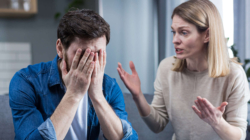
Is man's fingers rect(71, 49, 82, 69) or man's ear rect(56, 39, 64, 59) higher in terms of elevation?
man's ear rect(56, 39, 64, 59)

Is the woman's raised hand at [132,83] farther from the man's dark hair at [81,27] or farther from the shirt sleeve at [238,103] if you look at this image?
the shirt sleeve at [238,103]

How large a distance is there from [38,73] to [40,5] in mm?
2060

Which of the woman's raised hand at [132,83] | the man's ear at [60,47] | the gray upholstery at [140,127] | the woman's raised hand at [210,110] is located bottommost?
the gray upholstery at [140,127]

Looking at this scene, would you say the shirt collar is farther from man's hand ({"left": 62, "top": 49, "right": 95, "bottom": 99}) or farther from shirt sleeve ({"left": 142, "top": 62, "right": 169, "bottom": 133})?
shirt sleeve ({"left": 142, "top": 62, "right": 169, "bottom": 133})

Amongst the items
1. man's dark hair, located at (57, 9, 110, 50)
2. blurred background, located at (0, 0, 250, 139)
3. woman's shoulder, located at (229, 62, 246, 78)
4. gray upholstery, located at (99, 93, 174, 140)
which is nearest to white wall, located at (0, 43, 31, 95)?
blurred background, located at (0, 0, 250, 139)

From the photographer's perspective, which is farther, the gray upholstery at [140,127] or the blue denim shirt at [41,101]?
the gray upholstery at [140,127]

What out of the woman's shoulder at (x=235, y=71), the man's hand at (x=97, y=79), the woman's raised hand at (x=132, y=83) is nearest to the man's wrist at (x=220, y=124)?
the woman's shoulder at (x=235, y=71)

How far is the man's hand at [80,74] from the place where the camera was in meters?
0.82

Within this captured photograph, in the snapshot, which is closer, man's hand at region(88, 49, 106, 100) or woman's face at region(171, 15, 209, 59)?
man's hand at region(88, 49, 106, 100)

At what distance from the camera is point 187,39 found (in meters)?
1.01

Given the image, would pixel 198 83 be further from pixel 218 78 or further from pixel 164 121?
pixel 164 121

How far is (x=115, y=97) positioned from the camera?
3.28 feet

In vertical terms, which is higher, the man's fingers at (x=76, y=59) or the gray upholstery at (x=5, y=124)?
the man's fingers at (x=76, y=59)

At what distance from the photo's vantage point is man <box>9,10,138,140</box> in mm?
791
